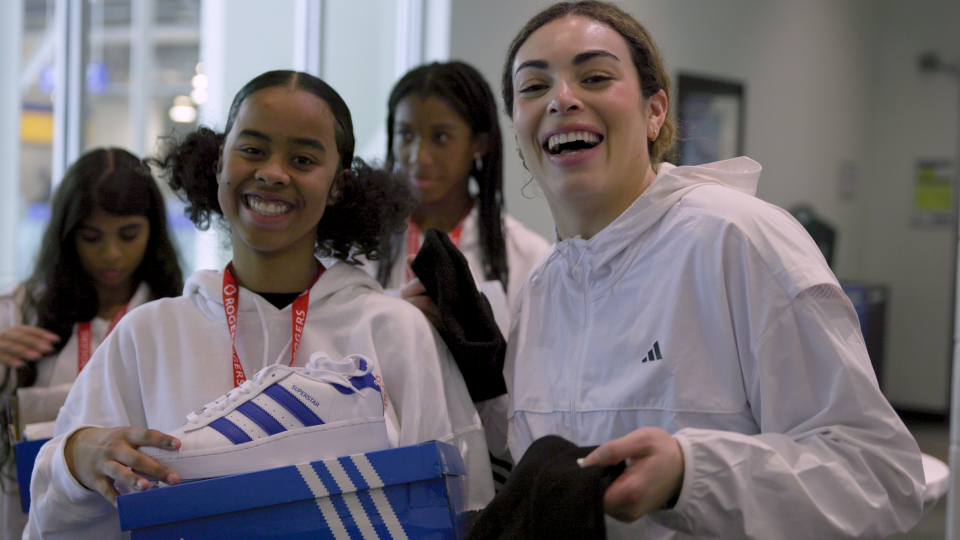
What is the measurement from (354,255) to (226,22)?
10.0 feet

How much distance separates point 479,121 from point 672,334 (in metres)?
1.41

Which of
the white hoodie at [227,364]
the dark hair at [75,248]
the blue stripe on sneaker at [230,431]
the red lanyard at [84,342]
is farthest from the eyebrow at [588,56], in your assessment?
the red lanyard at [84,342]

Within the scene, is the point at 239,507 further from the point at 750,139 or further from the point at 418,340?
the point at 750,139

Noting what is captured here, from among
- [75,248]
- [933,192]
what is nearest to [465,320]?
[75,248]

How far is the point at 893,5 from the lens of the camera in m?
6.89

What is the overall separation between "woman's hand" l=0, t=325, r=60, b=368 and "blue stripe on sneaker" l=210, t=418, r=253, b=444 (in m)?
0.94

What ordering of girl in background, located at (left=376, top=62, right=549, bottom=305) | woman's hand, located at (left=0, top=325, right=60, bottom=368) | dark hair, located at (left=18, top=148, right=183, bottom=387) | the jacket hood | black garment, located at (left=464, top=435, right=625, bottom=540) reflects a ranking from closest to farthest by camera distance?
black garment, located at (left=464, top=435, right=625, bottom=540) < the jacket hood < woman's hand, located at (left=0, top=325, right=60, bottom=368) < dark hair, located at (left=18, top=148, right=183, bottom=387) < girl in background, located at (left=376, top=62, right=549, bottom=305)

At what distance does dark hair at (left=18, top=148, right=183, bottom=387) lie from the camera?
200cm

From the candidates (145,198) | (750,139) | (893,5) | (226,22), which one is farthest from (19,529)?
(893,5)

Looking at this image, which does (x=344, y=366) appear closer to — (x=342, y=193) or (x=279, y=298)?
(x=279, y=298)

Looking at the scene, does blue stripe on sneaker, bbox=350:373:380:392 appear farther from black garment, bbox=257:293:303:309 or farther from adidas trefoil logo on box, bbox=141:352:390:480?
black garment, bbox=257:293:303:309

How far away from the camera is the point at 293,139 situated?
1.50 meters

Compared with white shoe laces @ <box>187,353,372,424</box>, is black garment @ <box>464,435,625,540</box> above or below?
below

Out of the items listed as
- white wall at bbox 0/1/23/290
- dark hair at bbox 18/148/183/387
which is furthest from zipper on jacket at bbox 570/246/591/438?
white wall at bbox 0/1/23/290
